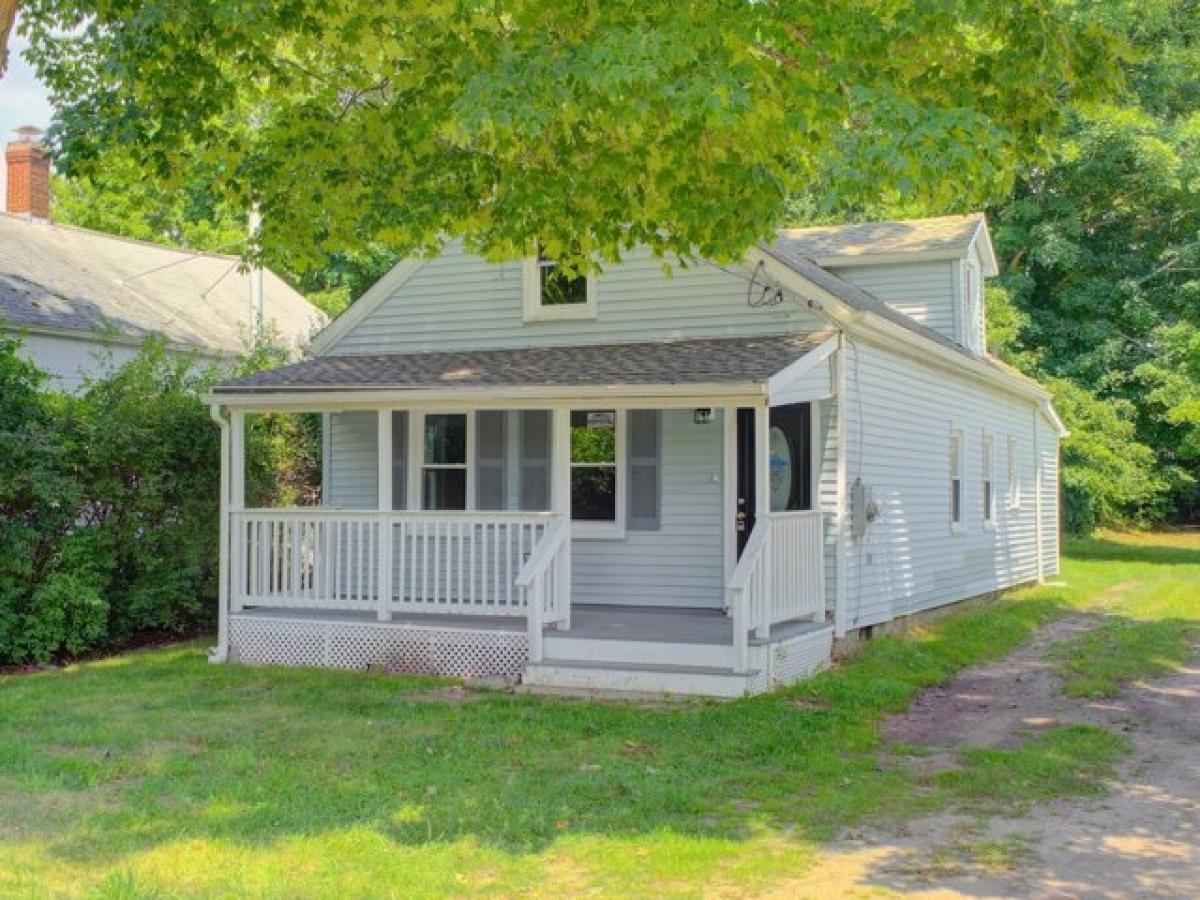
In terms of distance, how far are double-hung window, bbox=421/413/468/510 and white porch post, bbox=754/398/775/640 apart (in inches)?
177

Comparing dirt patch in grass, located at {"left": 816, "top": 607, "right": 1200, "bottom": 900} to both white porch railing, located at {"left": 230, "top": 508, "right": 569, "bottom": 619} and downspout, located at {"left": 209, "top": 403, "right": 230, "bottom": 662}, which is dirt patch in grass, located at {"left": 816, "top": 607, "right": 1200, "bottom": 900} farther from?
downspout, located at {"left": 209, "top": 403, "right": 230, "bottom": 662}

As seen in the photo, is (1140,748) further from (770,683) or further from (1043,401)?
(1043,401)

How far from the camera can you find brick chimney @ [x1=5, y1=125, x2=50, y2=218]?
83.1ft

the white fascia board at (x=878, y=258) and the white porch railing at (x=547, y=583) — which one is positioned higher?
the white fascia board at (x=878, y=258)

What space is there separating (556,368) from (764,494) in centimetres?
295

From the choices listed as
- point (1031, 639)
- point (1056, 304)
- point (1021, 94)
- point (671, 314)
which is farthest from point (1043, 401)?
point (1056, 304)

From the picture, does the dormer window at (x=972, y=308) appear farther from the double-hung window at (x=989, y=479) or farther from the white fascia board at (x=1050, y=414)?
the white fascia board at (x=1050, y=414)

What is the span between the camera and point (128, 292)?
23328mm

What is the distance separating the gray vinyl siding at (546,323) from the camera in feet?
43.4

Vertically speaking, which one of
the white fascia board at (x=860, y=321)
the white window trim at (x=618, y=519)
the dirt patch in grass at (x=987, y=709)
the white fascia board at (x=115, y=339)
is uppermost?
the white fascia board at (x=115, y=339)

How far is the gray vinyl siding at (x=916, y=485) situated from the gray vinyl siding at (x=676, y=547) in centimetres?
147

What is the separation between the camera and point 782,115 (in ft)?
31.3

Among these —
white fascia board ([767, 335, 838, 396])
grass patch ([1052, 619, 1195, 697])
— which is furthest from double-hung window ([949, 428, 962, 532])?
white fascia board ([767, 335, 838, 396])

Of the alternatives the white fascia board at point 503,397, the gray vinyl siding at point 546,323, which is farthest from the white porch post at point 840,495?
the white fascia board at point 503,397
